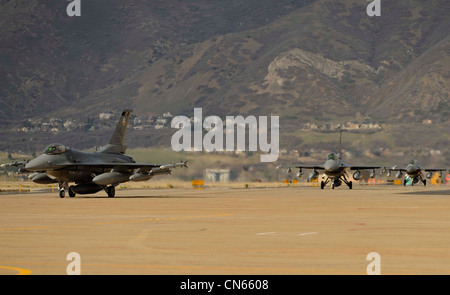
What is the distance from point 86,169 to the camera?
6206 cm

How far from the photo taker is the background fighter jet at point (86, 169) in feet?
195

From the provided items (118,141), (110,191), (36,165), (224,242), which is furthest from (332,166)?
(224,242)

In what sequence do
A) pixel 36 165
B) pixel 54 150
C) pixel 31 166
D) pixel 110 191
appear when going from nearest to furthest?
→ pixel 31 166
pixel 36 165
pixel 54 150
pixel 110 191

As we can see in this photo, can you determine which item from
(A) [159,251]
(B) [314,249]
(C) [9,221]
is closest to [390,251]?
(B) [314,249]

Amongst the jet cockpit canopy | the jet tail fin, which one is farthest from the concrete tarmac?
the jet tail fin

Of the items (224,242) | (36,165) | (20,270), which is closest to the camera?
(20,270)

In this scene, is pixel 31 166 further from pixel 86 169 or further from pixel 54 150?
pixel 86 169
